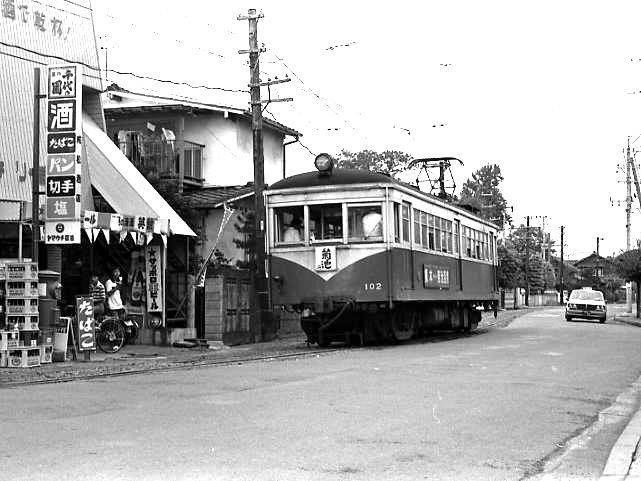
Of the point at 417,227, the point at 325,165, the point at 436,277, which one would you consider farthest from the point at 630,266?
the point at 325,165

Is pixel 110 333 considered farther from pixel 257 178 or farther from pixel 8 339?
pixel 257 178

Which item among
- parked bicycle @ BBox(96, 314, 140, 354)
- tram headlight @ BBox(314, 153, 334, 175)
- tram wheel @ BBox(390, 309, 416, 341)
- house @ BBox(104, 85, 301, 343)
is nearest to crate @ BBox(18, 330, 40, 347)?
parked bicycle @ BBox(96, 314, 140, 354)

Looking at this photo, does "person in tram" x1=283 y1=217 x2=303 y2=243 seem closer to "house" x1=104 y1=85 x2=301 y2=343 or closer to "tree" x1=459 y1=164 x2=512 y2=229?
"house" x1=104 y1=85 x2=301 y2=343

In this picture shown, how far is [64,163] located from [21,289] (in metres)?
2.57

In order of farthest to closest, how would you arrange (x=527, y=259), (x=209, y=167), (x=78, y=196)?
(x=527, y=259) < (x=209, y=167) < (x=78, y=196)

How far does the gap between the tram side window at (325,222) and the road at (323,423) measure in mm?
4631

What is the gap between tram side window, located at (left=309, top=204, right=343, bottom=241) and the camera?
59.0 ft

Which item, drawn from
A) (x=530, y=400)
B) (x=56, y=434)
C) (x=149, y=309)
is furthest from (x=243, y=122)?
(x=56, y=434)

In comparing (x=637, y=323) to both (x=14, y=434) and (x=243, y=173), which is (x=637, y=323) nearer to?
(x=243, y=173)

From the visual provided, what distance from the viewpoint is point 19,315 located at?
1388cm

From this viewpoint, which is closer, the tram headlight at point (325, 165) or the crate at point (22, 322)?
the crate at point (22, 322)

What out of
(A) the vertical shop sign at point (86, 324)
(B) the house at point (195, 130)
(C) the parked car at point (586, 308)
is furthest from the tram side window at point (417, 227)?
(C) the parked car at point (586, 308)

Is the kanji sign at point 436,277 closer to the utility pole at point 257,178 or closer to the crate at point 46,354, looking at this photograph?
the utility pole at point 257,178

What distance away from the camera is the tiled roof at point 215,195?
23609mm
